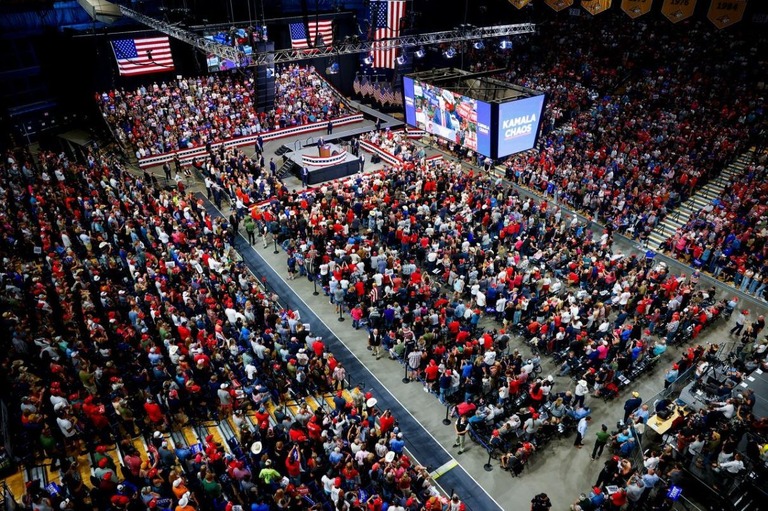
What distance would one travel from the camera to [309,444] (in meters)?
10.2

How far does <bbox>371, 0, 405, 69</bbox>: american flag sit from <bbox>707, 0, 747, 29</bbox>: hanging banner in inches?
614

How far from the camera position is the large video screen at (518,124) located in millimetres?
15938

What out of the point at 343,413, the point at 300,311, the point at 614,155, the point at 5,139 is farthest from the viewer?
the point at 5,139

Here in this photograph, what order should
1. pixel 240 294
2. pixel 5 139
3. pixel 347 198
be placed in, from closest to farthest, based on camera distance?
pixel 240 294 < pixel 347 198 < pixel 5 139

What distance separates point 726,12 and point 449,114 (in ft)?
46.9

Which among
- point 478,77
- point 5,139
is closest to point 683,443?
point 478,77

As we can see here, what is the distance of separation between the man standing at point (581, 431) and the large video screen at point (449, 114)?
28.5ft

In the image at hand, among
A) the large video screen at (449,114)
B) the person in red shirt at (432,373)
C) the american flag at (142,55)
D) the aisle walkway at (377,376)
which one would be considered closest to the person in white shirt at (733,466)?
the aisle walkway at (377,376)

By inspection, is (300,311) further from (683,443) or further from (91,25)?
(91,25)

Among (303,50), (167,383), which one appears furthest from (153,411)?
(303,50)

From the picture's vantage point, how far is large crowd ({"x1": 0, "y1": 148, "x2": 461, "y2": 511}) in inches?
365

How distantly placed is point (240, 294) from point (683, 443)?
11.3 m

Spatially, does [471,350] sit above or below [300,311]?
above

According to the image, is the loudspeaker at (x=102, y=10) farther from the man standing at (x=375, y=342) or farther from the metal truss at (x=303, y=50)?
the man standing at (x=375, y=342)
